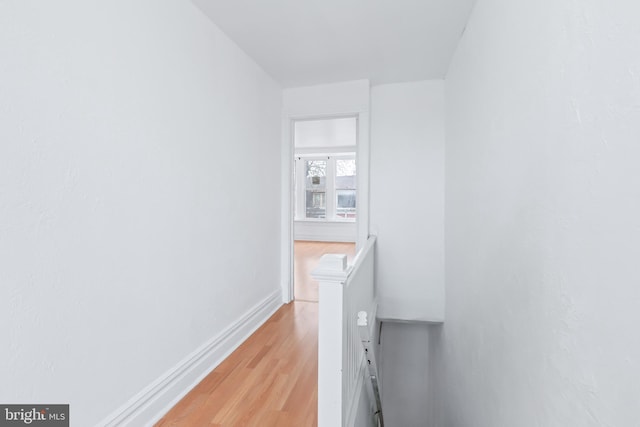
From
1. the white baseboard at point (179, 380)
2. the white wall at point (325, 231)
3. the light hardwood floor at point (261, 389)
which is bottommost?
the light hardwood floor at point (261, 389)

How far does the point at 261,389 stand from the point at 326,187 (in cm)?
614

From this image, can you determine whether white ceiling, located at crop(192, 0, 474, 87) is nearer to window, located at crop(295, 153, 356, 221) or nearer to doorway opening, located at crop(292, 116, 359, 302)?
doorway opening, located at crop(292, 116, 359, 302)

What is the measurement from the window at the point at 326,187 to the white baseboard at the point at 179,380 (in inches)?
210

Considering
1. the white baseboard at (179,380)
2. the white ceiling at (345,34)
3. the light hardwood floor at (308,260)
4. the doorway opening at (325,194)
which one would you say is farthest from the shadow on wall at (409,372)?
the doorway opening at (325,194)

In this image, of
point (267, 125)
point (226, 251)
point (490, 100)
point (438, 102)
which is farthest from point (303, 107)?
point (490, 100)

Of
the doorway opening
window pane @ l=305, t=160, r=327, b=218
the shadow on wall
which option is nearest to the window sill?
the doorway opening

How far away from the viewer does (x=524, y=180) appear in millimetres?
1146

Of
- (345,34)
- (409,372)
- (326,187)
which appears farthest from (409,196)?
(326,187)

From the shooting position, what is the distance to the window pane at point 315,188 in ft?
25.1

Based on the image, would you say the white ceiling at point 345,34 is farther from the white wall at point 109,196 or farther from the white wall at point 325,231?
the white wall at point 325,231

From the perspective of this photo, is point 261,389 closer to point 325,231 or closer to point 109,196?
point 109,196

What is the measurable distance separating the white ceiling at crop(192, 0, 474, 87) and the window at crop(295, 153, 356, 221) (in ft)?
15.1

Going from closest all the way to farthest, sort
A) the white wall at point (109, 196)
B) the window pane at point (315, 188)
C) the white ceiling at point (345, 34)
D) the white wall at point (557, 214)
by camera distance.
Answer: the white wall at point (557, 214) → the white wall at point (109, 196) → the white ceiling at point (345, 34) → the window pane at point (315, 188)

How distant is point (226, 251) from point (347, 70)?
198 centimetres
